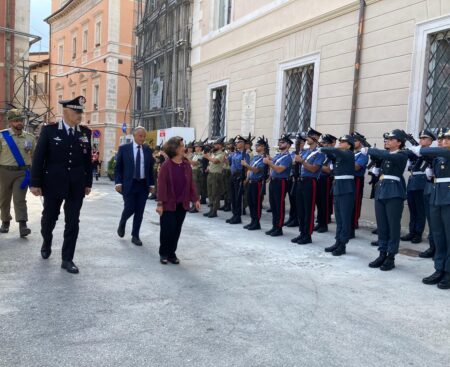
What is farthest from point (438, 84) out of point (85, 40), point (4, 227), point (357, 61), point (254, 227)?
point (85, 40)

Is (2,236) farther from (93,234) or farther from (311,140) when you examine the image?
(311,140)

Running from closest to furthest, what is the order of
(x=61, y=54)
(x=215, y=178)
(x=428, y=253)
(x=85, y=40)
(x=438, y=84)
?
1. (x=428, y=253)
2. (x=438, y=84)
3. (x=215, y=178)
4. (x=85, y=40)
5. (x=61, y=54)

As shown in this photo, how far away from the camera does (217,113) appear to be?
15.9 meters

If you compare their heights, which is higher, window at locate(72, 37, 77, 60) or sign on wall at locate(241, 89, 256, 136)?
window at locate(72, 37, 77, 60)

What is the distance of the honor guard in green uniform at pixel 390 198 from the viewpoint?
5.62 m

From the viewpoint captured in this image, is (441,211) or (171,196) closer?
(441,211)

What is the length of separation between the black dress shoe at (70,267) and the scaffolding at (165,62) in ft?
41.8

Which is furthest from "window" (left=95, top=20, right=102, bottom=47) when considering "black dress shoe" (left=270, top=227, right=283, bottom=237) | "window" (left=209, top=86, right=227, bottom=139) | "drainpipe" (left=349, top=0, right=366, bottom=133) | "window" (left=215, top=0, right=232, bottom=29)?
"black dress shoe" (left=270, top=227, right=283, bottom=237)

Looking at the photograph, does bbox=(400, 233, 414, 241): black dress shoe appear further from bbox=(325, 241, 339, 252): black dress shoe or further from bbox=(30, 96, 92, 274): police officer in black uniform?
bbox=(30, 96, 92, 274): police officer in black uniform

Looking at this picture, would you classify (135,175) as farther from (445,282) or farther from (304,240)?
(445,282)

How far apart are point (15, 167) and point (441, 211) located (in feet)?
19.4

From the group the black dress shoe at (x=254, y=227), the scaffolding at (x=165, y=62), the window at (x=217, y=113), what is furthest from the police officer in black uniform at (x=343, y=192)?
the scaffolding at (x=165, y=62)

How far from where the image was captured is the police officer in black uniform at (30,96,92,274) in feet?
16.4

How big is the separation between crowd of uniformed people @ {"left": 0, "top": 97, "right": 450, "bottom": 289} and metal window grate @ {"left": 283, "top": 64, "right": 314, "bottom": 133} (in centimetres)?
259
